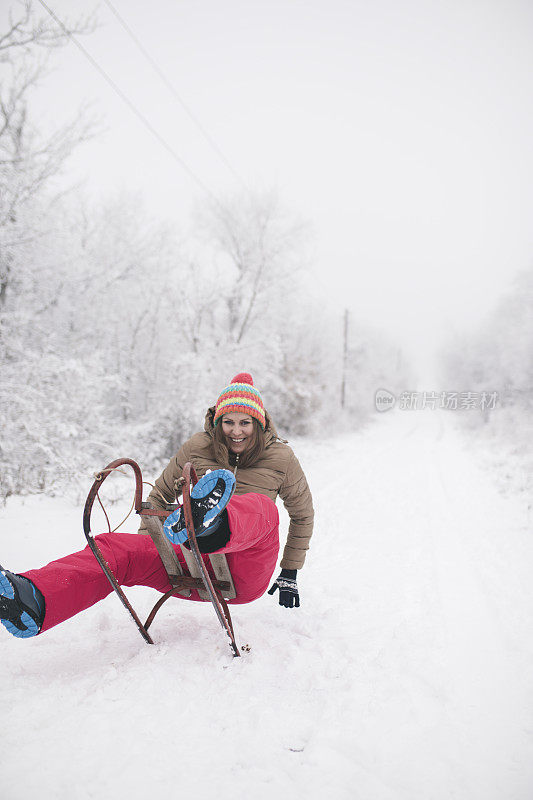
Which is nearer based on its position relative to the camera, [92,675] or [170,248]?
[92,675]

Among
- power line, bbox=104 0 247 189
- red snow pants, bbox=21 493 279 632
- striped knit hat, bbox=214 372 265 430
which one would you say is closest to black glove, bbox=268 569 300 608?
red snow pants, bbox=21 493 279 632

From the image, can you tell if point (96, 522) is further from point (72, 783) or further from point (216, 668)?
point (72, 783)

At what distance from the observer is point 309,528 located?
9.14 feet

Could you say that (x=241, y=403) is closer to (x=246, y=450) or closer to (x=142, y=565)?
(x=246, y=450)

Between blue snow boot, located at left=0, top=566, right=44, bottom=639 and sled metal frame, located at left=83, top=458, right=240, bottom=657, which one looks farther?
sled metal frame, located at left=83, top=458, right=240, bottom=657

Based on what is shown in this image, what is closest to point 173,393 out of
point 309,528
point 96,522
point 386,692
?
point 96,522

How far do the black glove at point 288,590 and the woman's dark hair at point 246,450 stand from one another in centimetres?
83

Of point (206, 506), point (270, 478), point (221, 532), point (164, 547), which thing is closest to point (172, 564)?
point (164, 547)

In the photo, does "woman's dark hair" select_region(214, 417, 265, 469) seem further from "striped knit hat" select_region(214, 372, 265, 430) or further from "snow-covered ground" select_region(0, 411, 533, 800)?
"snow-covered ground" select_region(0, 411, 533, 800)

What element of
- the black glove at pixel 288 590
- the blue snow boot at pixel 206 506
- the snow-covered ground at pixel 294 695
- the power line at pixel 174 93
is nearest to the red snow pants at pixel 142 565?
the blue snow boot at pixel 206 506

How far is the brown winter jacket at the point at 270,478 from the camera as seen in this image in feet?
8.63

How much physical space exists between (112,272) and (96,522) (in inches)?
358

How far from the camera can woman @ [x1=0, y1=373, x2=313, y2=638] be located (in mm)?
1732

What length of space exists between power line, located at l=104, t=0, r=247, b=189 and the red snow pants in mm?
7959
